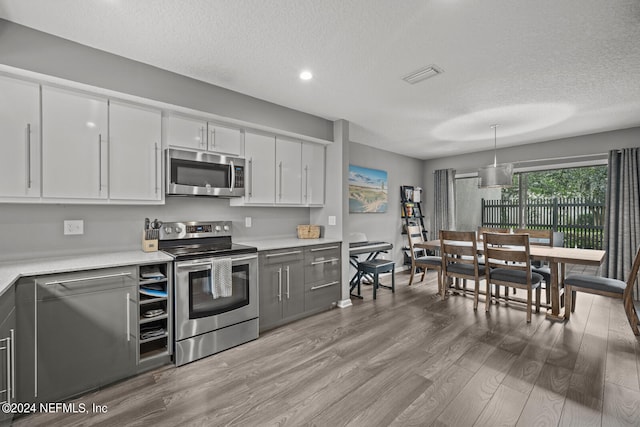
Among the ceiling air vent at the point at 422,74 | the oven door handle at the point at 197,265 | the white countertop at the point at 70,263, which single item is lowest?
the oven door handle at the point at 197,265

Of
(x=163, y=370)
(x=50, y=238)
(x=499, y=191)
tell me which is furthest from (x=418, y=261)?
(x=50, y=238)

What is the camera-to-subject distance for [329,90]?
295 centimetres

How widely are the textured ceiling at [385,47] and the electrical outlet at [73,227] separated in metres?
1.40

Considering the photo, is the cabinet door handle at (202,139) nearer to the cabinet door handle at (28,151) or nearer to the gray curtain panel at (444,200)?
the cabinet door handle at (28,151)

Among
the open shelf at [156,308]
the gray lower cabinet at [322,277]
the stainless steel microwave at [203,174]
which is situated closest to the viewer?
the open shelf at [156,308]

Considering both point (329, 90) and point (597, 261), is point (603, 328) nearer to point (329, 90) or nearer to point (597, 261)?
point (597, 261)

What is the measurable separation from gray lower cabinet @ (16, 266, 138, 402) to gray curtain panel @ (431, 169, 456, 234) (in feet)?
18.5

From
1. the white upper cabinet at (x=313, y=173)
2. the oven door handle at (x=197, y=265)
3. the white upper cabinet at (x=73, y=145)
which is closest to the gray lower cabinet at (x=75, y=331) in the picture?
the oven door handle at (x=197, y=265)

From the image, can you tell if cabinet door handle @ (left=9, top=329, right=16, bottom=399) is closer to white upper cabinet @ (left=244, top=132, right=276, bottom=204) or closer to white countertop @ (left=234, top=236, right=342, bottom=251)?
white countertop @ (left=234, top=236, right=342, bottom=251)

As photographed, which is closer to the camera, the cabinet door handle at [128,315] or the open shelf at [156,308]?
the cabinet door handle at [128,315]

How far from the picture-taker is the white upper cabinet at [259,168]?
320 centimetres

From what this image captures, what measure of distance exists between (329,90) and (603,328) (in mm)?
3833

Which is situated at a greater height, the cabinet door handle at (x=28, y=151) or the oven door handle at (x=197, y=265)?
the cabinet door handle at (x=28, y=151)

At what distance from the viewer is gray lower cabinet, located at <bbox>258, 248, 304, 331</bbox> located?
117 inches
